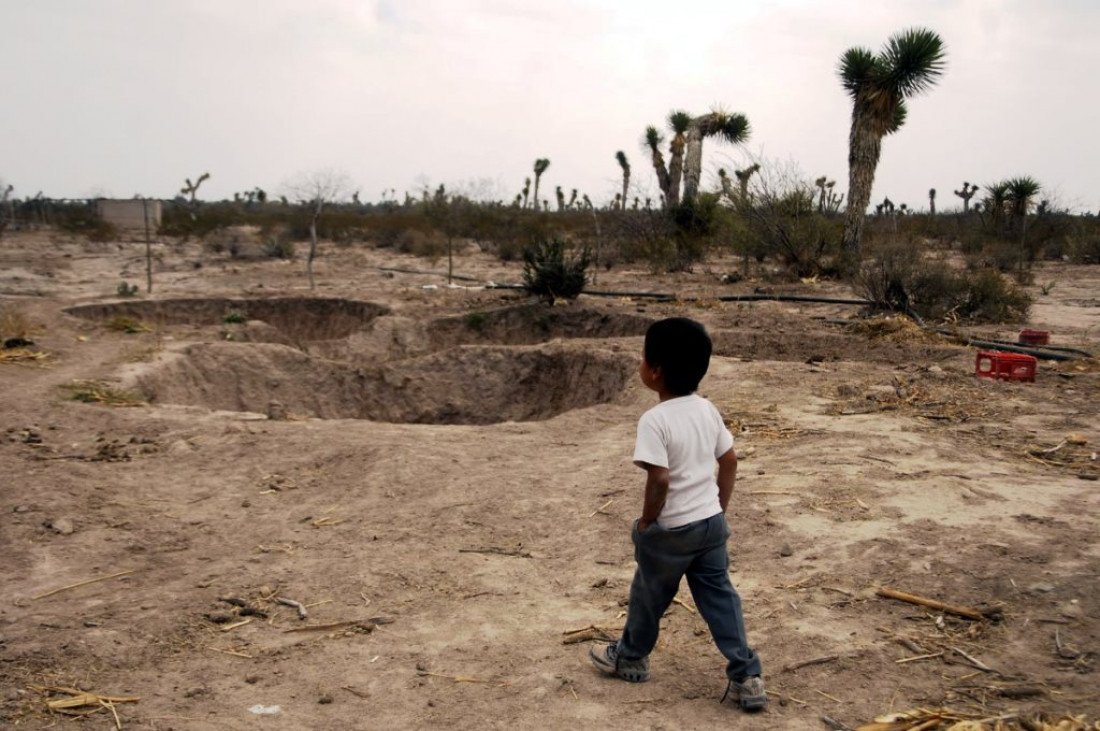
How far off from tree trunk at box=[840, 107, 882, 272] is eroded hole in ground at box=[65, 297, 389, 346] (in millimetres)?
10496

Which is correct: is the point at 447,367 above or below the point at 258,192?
below

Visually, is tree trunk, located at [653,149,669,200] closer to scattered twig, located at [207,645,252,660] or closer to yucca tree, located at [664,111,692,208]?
yucca tree, located at [664,111,692,208]

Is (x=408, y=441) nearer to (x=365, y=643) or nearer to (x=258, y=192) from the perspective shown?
(x=365, y=643)

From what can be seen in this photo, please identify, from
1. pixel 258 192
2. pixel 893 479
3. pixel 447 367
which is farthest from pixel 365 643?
pixel 258 192

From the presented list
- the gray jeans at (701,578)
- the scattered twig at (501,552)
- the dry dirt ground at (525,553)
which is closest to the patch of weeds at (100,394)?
the dry dirt ground at (525,553)

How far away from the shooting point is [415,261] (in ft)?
90.5

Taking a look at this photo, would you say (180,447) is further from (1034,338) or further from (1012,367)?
(1034,338)

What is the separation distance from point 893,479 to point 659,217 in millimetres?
20888

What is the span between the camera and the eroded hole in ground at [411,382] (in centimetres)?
1281

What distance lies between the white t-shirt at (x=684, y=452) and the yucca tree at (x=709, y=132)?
993 inches

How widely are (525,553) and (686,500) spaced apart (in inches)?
87.8

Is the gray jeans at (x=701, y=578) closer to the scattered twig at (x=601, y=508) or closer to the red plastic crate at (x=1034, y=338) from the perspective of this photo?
the scattered twig at (x=601, y=508)

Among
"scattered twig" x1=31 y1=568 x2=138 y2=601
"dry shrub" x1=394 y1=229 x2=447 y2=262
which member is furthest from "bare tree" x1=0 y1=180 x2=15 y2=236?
"scattered twig" x1=31 y1=568 x2=138 y2=601

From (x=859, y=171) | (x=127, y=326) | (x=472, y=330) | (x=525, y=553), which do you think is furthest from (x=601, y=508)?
(x=859, y=171)
